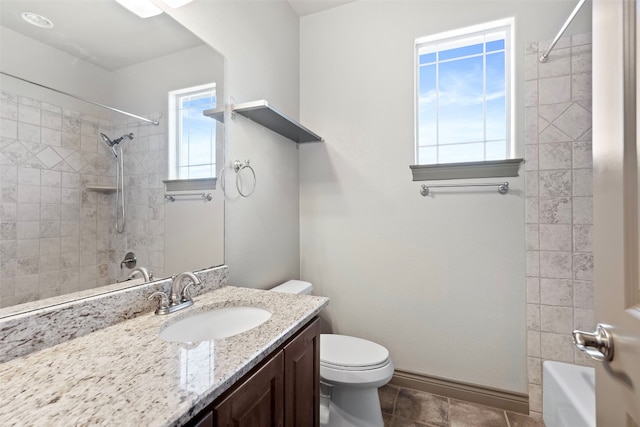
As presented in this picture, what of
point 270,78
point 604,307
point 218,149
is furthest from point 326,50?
point 604,307

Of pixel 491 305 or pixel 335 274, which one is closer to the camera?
pixel 491 305

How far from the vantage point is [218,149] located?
4.78 feet

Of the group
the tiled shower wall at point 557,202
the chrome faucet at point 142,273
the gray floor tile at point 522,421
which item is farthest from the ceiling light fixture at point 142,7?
the gray floor tile at point 522,421

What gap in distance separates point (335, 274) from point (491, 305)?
40.9 inches

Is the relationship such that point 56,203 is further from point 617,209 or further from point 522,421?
point 522,421

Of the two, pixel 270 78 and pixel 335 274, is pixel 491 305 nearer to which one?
pixel 335 274

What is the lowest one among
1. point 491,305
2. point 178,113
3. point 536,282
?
point 491,305

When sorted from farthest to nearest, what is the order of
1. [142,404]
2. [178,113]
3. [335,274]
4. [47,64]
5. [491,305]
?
[335,274], [491,305], [178,113], [47,64], [142,404]

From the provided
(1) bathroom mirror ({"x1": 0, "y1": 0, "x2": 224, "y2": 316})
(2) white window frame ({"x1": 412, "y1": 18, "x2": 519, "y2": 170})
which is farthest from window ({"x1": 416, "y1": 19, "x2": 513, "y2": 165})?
(1) bathroom mirror ({"x1": 0, "y1": 0, "x2": 224, "y2": 316})

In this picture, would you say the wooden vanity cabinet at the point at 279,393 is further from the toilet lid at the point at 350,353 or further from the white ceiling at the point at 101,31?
the white ceiling at the point at 101,31

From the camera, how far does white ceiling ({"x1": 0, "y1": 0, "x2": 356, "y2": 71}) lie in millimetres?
827

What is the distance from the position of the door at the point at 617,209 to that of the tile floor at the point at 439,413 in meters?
1.26

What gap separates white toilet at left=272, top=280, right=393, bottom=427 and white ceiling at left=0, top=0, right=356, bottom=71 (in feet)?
5.46

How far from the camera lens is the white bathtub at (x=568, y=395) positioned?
1163 millimetres
